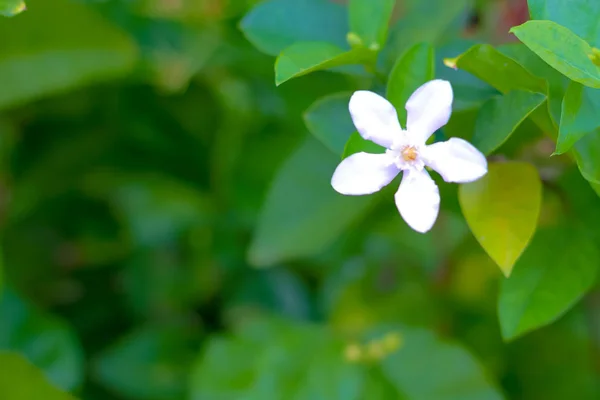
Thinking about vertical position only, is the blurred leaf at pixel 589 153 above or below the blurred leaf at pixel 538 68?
below

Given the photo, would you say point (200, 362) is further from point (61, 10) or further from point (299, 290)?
point (61, 10)

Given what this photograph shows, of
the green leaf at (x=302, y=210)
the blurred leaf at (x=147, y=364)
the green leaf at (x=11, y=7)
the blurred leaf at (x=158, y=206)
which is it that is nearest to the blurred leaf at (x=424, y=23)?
the green leaf at (x=302, y=210)

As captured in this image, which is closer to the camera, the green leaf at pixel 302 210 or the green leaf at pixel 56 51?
the green leaf at pixel 302 210

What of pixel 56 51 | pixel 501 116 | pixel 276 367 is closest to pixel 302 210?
pixel 276 367

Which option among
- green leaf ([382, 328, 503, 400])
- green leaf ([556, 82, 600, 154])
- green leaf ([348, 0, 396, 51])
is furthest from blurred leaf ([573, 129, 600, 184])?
green leaf ([382, 328, 503, 400])

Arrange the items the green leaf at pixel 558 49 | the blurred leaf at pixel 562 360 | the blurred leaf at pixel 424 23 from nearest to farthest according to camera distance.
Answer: the green leaf at pixel 558 49 → the blurred leaf at pixel 424 23 → the blurred leaf at pixel 562 360

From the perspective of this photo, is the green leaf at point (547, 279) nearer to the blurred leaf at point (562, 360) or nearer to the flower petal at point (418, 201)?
the flower petal at point (418, 201)

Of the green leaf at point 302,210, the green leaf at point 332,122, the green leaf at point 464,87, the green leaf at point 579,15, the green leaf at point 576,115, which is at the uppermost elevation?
the green leaf at point 579,15
